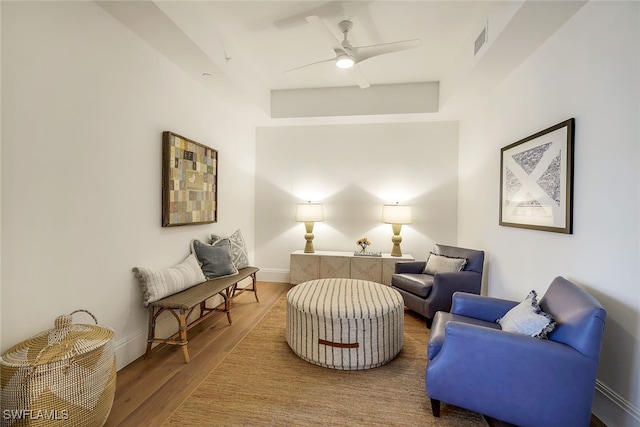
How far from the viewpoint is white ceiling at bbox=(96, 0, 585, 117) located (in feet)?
6.83

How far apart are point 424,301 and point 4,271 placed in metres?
3.23

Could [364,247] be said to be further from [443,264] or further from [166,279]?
[166,279]

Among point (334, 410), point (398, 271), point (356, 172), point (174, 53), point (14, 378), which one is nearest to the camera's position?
point (14, 378)

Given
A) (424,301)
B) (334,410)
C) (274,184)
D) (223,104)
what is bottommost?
(334,410)

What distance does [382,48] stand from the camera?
8.25ft

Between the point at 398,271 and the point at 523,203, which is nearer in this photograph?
the point at 523,203

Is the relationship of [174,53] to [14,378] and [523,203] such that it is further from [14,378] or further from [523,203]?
[523,203]

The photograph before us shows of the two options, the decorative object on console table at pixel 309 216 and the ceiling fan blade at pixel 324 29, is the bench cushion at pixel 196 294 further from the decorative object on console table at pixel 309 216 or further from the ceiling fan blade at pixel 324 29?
the ceiling fan blade at pixel 324 29

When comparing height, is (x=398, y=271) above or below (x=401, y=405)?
above

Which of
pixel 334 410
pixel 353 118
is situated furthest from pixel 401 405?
pixel 353 118

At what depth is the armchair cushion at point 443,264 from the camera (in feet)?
10.5

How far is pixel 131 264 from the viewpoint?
90.8 inches

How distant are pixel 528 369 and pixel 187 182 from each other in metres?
3.08

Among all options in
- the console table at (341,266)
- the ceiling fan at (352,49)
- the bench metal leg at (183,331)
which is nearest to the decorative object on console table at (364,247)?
the console table at (341,266)
